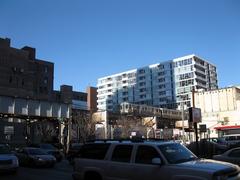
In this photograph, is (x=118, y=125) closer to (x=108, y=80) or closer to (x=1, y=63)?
(x=1, y=63)

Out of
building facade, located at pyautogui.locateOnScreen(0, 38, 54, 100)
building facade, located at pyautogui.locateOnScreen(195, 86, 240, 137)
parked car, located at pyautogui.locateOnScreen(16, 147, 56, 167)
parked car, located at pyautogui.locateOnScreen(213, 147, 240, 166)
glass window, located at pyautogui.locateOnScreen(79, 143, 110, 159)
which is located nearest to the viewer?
glass window, located at pyautogui.locateOnScreen(79, 143, 110, 159)

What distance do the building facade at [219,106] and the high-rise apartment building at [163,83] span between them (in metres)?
60.4

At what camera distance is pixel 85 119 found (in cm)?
8062

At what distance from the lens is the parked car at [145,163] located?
9250 millimetres

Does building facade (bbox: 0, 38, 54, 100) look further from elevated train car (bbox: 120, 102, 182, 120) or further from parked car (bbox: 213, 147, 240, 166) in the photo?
parked car (bbox: 213, 147, 240, 166)

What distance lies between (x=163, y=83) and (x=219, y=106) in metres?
Result: 81.2

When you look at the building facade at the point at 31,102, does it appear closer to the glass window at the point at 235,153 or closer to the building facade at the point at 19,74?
the building facade at the point at 19,74

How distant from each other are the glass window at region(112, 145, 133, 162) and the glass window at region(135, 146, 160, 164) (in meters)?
0.32

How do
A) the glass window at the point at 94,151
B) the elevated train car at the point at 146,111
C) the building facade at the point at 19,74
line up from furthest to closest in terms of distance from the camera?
the elevated train car at the point at 146,111, the building facade at the point at 19,74, the glass window at the point at 94,151

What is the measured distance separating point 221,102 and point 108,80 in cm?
10926

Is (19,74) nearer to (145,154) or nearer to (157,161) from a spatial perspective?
(145,154)

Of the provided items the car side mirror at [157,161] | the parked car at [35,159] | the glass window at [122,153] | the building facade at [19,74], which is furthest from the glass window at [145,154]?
the building facade at [19,74]

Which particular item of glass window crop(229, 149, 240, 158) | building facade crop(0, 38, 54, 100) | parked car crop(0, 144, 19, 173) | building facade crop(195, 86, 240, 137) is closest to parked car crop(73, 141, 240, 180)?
glass window crop(229, 149, 240, 158)

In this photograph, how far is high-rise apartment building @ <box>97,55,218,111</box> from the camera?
167750 millimetres
